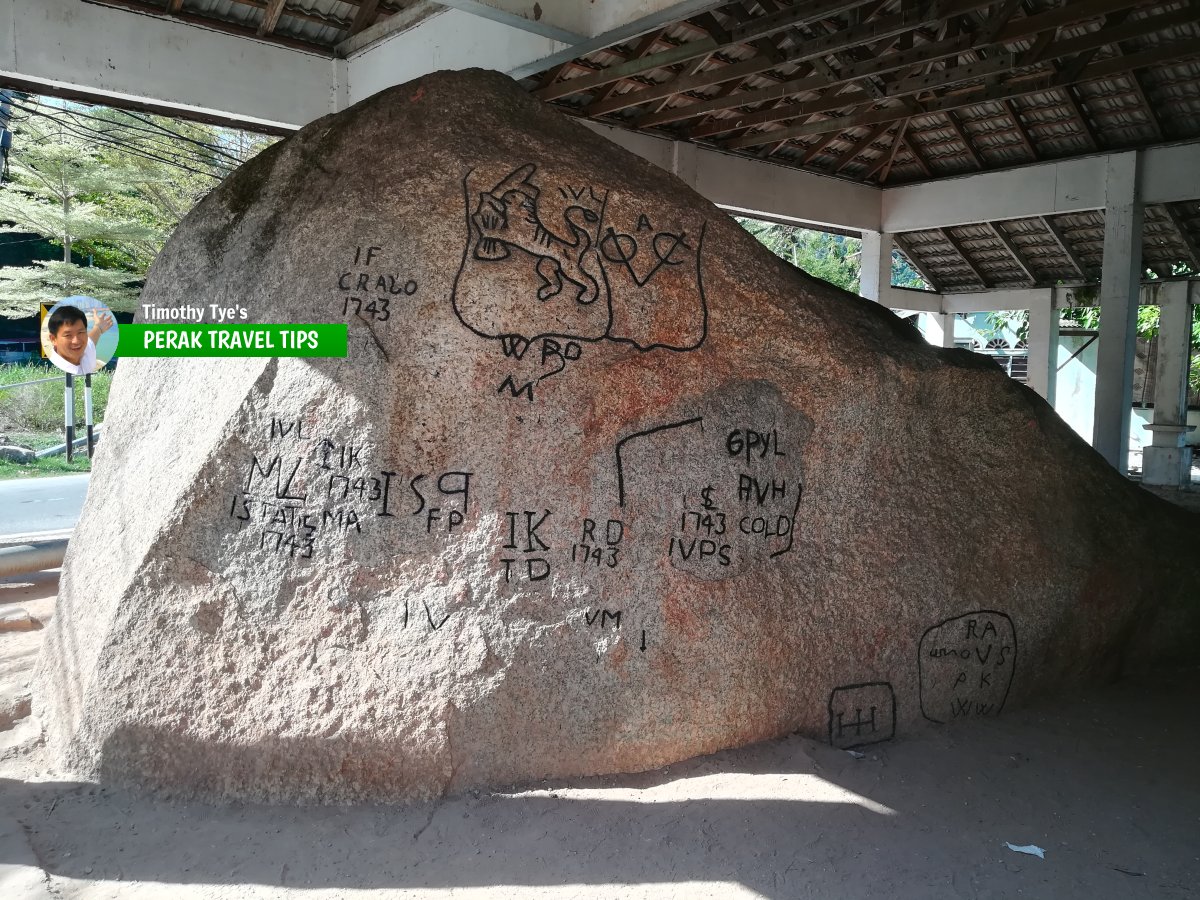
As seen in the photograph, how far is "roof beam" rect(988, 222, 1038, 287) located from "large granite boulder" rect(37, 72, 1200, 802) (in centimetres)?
1117

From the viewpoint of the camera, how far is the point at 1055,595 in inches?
170

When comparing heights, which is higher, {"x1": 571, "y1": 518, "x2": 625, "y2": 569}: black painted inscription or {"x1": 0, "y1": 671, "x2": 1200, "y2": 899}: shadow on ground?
{"x1": 571, "y1": 518, "x2": 625, "y2": 569}: black painted inscription

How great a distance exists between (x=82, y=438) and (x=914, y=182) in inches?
535

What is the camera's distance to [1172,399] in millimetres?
12852

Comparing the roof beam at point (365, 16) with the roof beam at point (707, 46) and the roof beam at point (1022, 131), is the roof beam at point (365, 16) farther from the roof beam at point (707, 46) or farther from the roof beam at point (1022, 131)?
the roof beam at point (1022, 131)

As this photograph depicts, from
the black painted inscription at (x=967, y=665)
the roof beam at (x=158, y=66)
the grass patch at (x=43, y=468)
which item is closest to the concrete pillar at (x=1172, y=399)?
the black painted inscription at (x=967, y=665)

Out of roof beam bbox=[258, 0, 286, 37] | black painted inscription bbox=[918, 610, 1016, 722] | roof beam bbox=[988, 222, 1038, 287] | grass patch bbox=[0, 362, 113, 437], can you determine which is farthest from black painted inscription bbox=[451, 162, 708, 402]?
grass patch bbox=[0, 362, 113, 437]

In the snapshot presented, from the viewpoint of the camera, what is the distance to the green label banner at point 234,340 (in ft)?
11.6

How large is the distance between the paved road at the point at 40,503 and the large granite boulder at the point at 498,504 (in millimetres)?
4616

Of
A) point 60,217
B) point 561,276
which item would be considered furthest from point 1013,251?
point 60,217

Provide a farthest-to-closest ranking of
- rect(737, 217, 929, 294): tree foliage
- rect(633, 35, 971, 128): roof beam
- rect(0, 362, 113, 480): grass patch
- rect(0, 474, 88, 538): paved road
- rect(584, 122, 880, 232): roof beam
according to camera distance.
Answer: rect(737, 217, 929, 294): tree foliage
rect(0, 362, 113, 480): grass patch
rect(584, 122, 880, 232): roof beam
rect(0, 474, 88, 538): paved road
rect(633, 35, 971, 128): roof beam

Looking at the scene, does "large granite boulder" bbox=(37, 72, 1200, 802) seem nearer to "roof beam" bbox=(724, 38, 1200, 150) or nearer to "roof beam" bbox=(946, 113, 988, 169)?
"roof beam" bbox=(724, 38, 1200, 150)

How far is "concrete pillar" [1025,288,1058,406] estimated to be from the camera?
1477cm

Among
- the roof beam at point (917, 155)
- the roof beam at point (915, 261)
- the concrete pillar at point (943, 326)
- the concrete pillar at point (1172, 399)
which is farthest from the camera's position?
the concrete pillar at point (943, 326)
